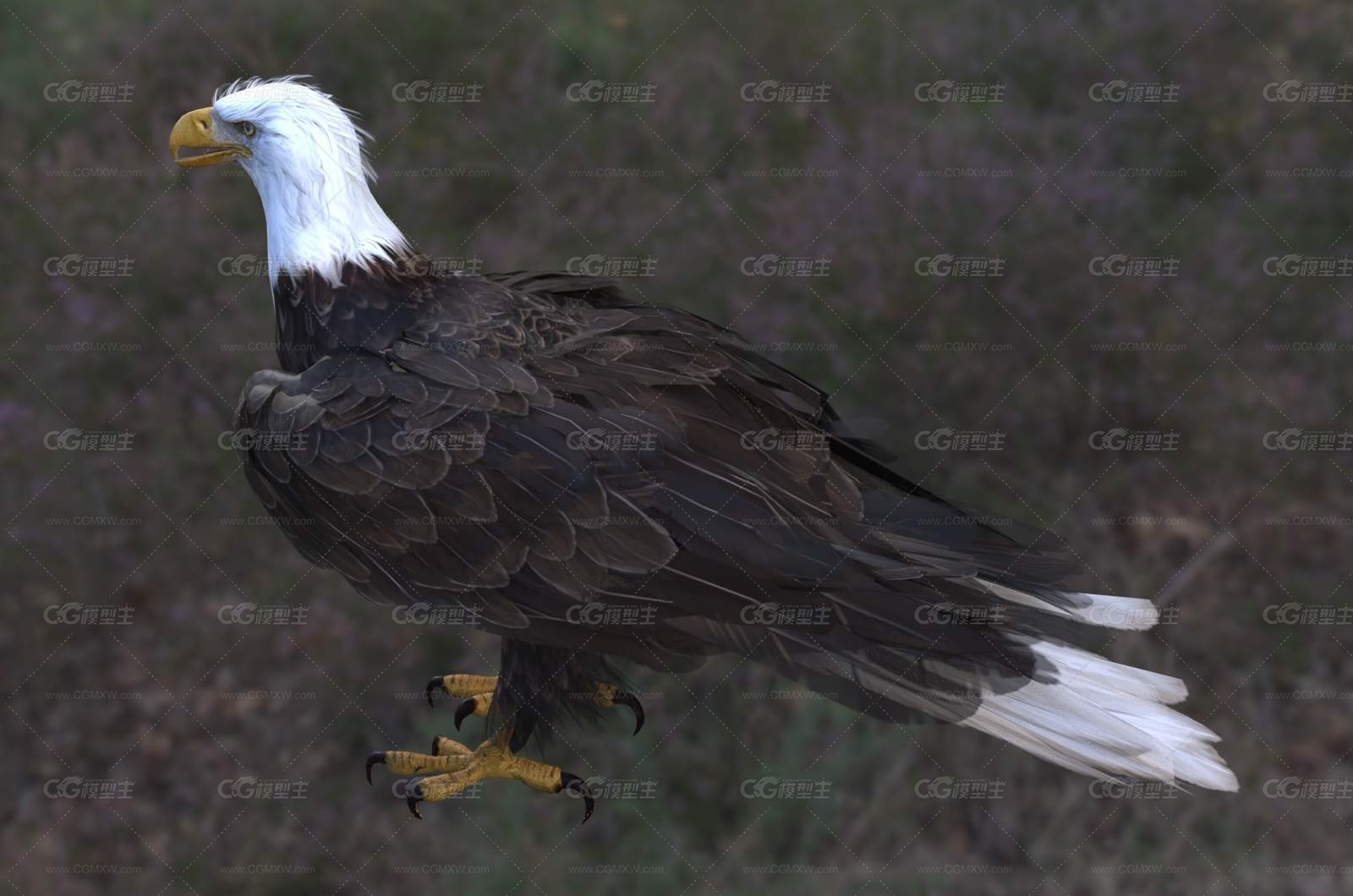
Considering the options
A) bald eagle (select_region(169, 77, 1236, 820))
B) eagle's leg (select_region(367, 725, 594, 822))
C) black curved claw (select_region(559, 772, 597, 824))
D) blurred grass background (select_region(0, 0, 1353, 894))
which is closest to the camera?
bald eagle (select_region(169, 77, 1236, 820))

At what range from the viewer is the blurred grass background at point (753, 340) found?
7.73 m

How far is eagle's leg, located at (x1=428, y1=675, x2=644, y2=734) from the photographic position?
4.79 m

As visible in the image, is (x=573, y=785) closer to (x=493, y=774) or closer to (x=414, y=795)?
(x=493, y=774)

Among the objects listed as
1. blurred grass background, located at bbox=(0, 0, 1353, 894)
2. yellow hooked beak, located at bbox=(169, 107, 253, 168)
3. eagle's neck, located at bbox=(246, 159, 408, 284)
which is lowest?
blurred grass background, located at bbox=(0, 0, 1353, 894)

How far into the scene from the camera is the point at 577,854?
7.45 m

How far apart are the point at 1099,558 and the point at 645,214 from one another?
150 inches

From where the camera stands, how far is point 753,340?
8266 millimetres

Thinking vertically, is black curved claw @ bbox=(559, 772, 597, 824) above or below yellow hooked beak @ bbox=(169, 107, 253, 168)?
below

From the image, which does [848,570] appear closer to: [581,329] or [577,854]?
[581,329]

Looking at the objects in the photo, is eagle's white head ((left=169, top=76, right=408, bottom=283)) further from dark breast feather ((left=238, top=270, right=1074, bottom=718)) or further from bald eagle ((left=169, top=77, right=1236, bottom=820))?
dark breast feather ((left=238, top=270, right=1074, bottom=718))

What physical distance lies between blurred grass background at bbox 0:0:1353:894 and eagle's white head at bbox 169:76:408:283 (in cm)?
385

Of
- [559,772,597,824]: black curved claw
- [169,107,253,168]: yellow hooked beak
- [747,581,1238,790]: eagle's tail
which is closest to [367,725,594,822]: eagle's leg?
[559,772,597,824]: black curved claw

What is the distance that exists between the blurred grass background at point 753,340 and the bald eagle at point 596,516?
9.63 ft

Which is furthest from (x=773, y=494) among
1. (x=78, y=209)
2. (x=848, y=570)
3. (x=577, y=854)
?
(x=78, y=209)
